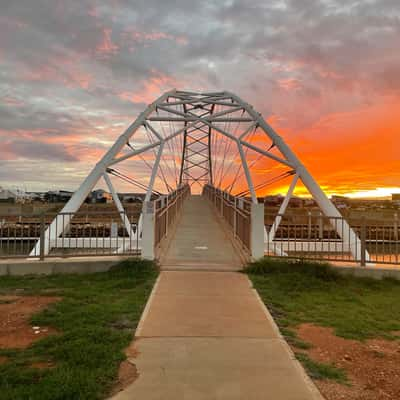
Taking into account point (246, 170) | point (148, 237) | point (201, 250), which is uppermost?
point (246, 170)

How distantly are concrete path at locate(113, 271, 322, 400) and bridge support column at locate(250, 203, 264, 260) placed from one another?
261 centimetres

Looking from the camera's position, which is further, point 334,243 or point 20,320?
point 334,243

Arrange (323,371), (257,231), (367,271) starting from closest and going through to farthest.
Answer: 1. (323,371)
2. (367,271)
3. (257,231)

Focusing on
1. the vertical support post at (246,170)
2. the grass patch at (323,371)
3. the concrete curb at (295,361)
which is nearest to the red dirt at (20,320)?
the concrete curb at (295,361)

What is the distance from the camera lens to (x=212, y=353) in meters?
3.99

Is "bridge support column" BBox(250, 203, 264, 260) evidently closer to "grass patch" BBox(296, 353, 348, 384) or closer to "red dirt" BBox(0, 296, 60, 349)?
"red dirt" BBox(0, 296, 60, 349)

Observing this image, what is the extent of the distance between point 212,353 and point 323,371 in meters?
1.12

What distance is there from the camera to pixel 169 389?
323 cm

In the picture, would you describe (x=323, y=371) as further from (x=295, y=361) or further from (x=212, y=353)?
(x=212, y=353)

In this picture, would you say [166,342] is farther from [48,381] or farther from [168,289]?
[168,289]

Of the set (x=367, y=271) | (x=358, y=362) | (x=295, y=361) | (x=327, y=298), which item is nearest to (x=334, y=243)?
(x=367, y=271)

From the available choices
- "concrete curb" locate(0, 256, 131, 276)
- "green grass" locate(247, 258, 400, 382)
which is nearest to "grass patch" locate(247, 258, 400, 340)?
"green grass" locate(247, 258, 400, 382)

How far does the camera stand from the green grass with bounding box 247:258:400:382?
491cm

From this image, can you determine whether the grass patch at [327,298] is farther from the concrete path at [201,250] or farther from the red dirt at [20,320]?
the red dirt at [20,320]
